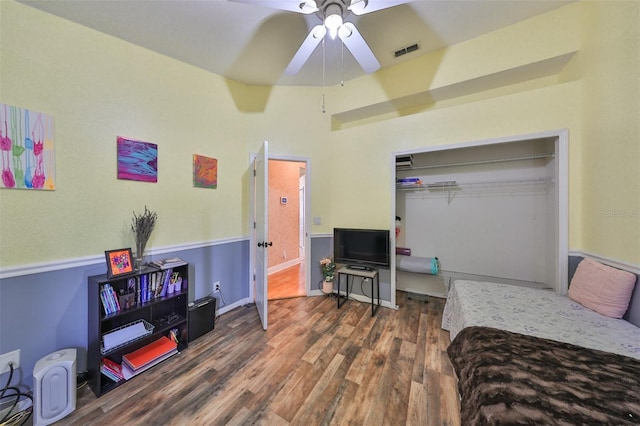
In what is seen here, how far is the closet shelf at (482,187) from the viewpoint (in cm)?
261

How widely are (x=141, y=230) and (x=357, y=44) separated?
8.00ft

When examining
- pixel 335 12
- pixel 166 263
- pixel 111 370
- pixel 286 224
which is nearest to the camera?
pixel 335 12

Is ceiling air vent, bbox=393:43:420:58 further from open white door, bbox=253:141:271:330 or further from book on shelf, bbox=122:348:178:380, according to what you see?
book on shelf, bbox=122:348:178:380

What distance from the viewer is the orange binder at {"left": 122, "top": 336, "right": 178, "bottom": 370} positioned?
1739 mm

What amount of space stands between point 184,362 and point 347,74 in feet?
12.3

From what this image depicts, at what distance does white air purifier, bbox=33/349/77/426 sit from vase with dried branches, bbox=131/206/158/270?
2.33 feet

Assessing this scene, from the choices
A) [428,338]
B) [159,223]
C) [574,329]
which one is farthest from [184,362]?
[574,329]

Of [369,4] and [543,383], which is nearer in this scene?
[543,383]

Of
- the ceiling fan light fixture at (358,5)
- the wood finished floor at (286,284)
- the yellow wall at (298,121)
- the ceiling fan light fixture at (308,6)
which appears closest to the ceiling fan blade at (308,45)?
the ceiling fan light fixture at (308,6)

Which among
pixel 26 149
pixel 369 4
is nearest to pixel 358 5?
pixel 369 4

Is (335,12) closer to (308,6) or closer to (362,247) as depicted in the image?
(308,6)

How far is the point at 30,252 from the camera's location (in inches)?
60.5

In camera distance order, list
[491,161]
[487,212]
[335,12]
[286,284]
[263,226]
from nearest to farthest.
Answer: [335,12] → [263,226] → [491,161] → [487,212] → [286,284]

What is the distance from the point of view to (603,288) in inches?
63.4
